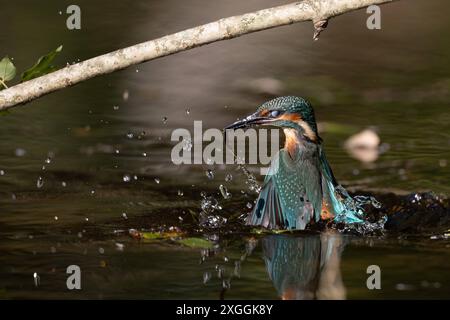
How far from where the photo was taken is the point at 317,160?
18.1 ft

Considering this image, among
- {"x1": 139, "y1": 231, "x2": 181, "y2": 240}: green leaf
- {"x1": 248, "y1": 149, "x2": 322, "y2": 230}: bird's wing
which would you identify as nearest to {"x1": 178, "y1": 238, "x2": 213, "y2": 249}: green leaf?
{"x1": 139, "y1": 231, "x2": 181, "y2": 240}: green leaf

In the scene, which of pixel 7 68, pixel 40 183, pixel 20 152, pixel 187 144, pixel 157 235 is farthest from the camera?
pixel 187 144

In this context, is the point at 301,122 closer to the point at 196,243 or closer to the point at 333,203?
the point at 333,203

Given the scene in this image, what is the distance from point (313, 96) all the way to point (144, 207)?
2.92 m

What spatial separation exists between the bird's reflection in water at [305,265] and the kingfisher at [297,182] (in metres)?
0.18

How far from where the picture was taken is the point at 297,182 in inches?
213

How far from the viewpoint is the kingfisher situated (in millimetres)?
5387

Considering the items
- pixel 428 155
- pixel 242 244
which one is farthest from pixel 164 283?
pixel 428 155

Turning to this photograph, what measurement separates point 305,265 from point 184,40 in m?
1.14

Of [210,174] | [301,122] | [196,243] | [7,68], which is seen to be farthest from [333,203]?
[7,68]

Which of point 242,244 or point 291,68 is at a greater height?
point 291,68

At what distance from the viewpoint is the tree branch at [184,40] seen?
183 inches

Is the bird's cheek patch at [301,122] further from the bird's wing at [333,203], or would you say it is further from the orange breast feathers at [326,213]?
the orange breast feathers at [326,213]

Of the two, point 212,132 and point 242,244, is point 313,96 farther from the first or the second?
point 242,244
